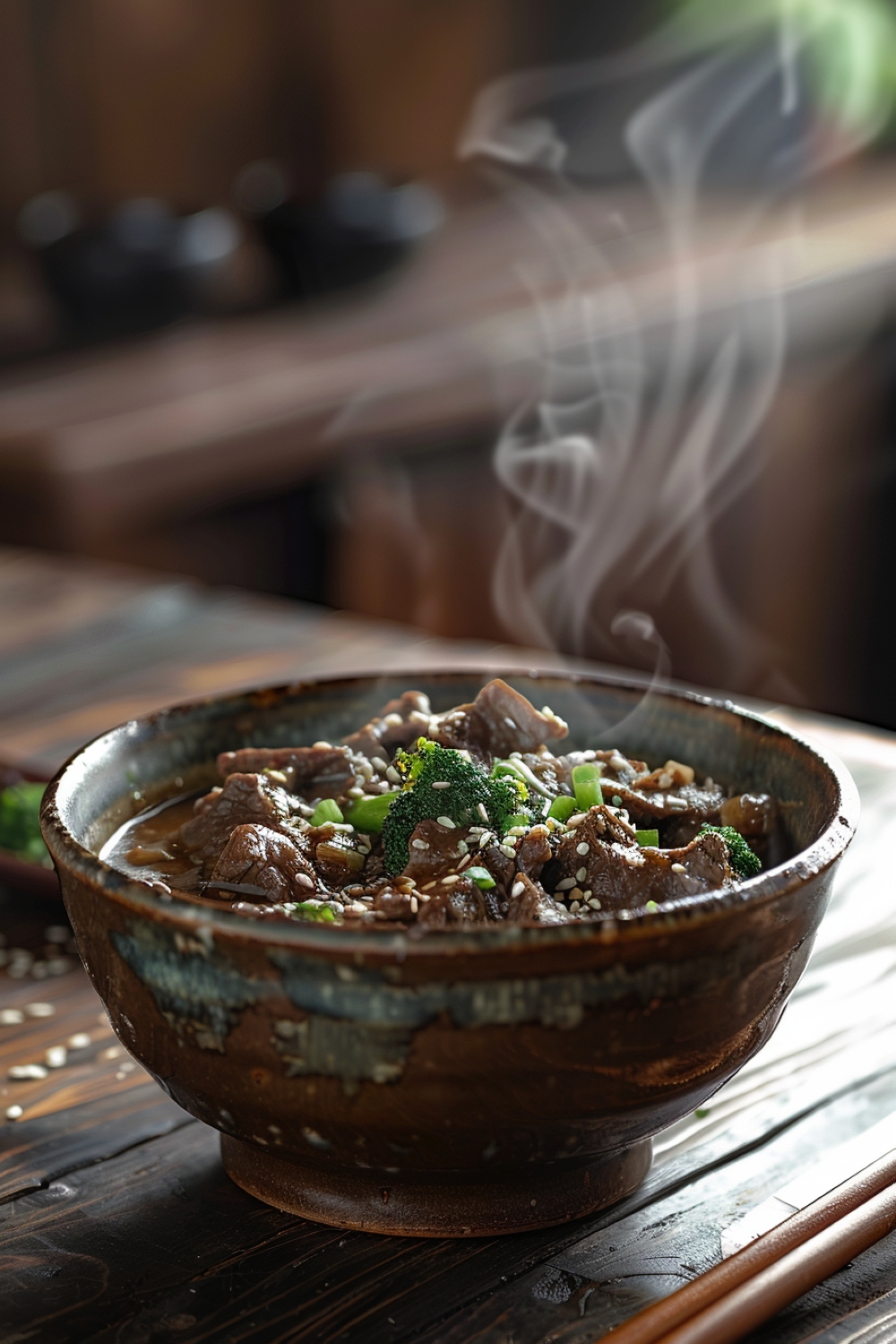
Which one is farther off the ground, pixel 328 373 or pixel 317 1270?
pixel 317 1270

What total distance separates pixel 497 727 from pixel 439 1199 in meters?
0.52

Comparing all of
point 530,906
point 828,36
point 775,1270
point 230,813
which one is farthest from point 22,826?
point 828,36

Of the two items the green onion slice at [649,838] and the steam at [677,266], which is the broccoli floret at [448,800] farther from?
the steam at [677,266]

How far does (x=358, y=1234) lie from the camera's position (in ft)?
4.23

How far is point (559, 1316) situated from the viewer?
1.19 meters

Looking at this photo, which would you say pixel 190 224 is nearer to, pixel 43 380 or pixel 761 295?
pixel 43 380

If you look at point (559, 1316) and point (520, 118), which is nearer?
point (559, 1316)

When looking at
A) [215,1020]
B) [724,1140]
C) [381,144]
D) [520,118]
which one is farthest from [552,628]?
[520,118]

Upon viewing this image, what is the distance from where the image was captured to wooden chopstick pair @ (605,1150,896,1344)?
1.11 meters

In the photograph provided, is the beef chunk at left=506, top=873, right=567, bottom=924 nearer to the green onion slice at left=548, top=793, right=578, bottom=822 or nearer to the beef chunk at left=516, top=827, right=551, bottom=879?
the beef chunk at left=516, top=827, right=551, bottom=879

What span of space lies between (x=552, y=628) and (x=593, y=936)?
11.5 feet

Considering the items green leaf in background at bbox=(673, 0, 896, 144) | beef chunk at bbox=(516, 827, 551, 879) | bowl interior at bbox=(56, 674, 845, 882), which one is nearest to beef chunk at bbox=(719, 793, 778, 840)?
bowl interior at bbox=(56, 674, 845, 882)

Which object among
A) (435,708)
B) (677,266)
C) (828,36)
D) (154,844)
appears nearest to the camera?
(154,844)

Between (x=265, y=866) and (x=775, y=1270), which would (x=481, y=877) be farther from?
(x=775, y=1270)
